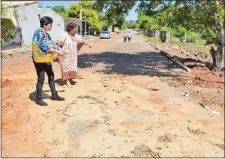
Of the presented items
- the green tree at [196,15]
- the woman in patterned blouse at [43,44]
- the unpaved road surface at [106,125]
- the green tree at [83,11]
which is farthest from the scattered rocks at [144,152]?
the green tree at [83,11]

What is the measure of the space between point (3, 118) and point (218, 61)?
9.66 meters

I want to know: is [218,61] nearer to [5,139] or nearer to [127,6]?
[127,6]

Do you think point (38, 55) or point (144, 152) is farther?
point (38, 55)

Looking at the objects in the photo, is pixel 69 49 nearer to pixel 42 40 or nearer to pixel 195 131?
pixel 42 40

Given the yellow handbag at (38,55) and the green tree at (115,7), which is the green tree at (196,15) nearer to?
the green tree at (115,7)

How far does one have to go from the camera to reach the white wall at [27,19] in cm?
3097

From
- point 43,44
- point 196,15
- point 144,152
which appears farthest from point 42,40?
point 196,15

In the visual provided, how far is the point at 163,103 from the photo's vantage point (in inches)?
324

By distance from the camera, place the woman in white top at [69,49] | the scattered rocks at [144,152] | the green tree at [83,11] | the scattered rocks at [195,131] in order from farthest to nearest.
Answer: the green tree at [83,11] < the woman in white top at [69,49] < the scattered rocks at [195,131] < the scattered rocks at [144,152]

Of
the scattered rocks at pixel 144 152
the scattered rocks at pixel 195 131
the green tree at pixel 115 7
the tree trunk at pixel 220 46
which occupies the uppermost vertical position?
the green tree at pixel 115 7

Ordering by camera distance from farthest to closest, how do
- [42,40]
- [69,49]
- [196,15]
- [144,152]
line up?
[196,15]
[69,49]
[42,40]
[144,152]

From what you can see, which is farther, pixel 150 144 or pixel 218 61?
pixel 218 61

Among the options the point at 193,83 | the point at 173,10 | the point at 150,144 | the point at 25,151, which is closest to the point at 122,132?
the point at 150,144

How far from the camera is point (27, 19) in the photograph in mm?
31906
